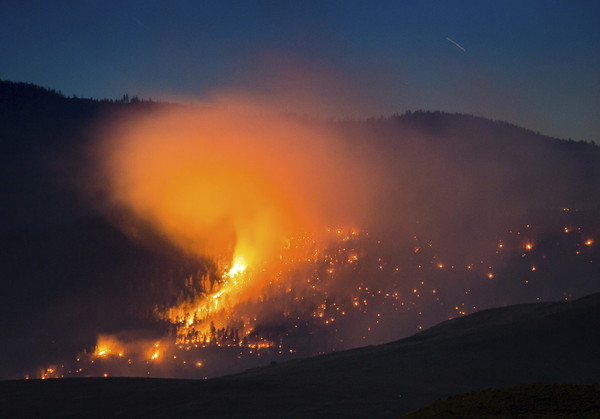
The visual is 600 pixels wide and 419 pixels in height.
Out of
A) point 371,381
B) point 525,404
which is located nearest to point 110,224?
point 371,381

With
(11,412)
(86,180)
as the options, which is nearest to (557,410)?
(11,412)

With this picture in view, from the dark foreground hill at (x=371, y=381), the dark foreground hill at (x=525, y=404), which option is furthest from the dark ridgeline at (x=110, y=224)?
the dark foreground hill at (x=525, y=404)

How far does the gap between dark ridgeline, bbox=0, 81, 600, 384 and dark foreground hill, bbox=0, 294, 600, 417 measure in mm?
45620

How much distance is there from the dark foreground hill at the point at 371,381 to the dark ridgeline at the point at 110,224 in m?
45.6

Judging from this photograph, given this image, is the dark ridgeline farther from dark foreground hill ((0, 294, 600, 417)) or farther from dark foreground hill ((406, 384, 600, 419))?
dark foreground hill ((406, 384, 600, 419))

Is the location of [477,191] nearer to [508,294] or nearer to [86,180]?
[508,294]

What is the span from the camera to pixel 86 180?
6122 inches

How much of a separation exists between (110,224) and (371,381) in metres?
103

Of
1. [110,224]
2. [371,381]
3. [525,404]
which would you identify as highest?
[110,224]

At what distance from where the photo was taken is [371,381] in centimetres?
3875

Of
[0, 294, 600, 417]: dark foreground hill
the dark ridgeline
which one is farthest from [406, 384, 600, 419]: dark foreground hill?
the dark ridgeline

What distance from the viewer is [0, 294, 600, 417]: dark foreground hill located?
32969 millimetres

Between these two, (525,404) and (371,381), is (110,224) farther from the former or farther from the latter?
(525,404)

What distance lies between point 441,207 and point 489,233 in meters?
17.8
